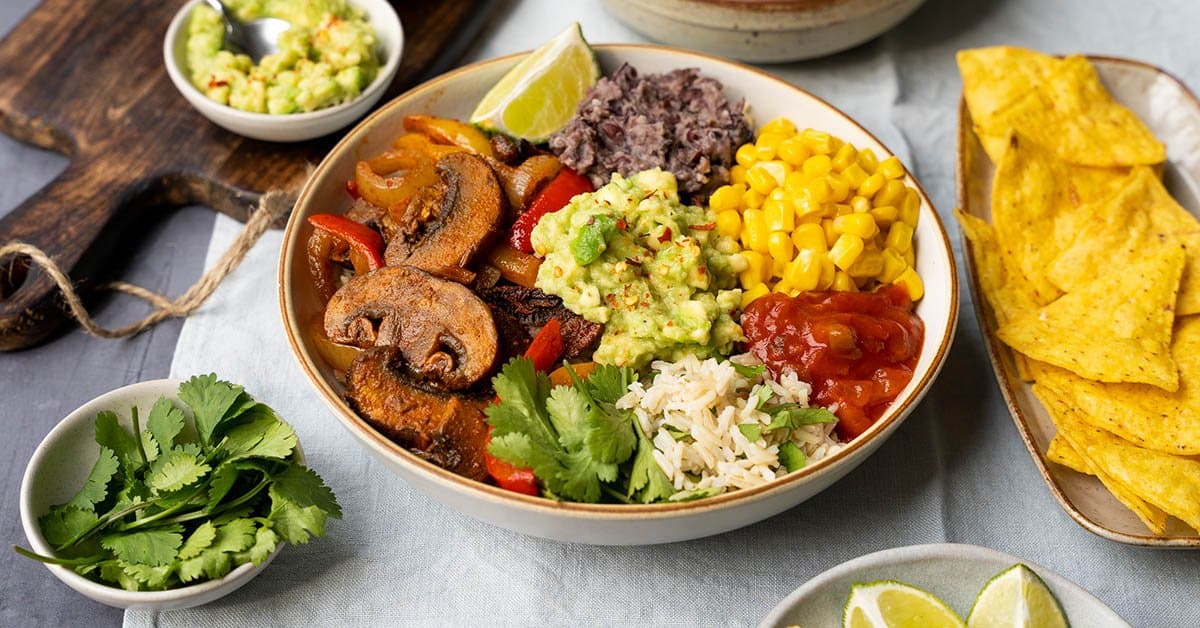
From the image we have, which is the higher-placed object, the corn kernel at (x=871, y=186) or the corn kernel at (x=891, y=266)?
the corn kernel at (x=871, y=186)

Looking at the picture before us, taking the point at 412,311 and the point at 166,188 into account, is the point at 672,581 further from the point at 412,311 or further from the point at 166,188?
the point at 166,188

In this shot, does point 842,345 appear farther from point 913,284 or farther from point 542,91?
point 542,91

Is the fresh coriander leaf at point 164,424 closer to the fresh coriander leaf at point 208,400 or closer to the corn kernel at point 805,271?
the fresh coriander leaf at point 208,400

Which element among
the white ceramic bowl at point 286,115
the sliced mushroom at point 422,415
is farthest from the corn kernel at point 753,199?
the white ceramic bowl at point 286,115

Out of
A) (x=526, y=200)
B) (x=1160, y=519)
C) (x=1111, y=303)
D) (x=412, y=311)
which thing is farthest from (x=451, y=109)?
(x=1160, y=519)

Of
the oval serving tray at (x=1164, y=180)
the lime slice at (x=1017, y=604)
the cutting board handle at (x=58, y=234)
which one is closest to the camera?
the lime slice at (x=1017, y=604)

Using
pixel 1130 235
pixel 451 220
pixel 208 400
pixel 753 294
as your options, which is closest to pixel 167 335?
pixel 208 400

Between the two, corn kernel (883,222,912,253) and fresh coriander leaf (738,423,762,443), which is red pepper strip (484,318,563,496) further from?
corn kernel (883,222,912,253)
